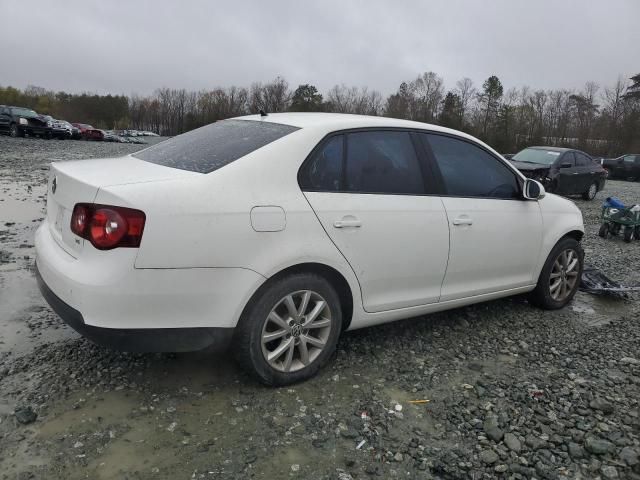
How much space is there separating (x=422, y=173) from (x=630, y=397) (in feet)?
6.35

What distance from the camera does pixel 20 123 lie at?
3062 centimetres

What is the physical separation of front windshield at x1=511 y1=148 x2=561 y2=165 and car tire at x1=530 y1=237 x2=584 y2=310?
10.1 meters

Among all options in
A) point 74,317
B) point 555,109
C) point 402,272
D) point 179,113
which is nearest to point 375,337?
point 402,272

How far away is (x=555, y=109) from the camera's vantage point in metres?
61.2

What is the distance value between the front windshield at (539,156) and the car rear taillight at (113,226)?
13522 millimetres

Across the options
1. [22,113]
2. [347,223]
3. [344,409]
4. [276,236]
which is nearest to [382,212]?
[347,223]

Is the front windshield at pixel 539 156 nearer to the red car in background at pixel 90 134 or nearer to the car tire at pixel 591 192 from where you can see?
the car tire at pixel 591 192

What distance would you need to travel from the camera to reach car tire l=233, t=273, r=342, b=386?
2885 millimetres

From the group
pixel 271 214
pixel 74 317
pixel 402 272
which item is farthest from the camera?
pixel 402 272

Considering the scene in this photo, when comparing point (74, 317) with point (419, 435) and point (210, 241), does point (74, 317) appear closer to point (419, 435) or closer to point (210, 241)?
point (210, 241)

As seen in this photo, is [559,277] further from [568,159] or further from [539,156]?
[568,159]

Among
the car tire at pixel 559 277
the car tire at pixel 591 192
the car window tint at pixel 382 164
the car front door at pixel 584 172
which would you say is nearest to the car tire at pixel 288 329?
the car window tint at pixel 382 164

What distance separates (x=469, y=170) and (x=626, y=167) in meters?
29.4

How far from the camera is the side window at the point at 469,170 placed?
150 inches
